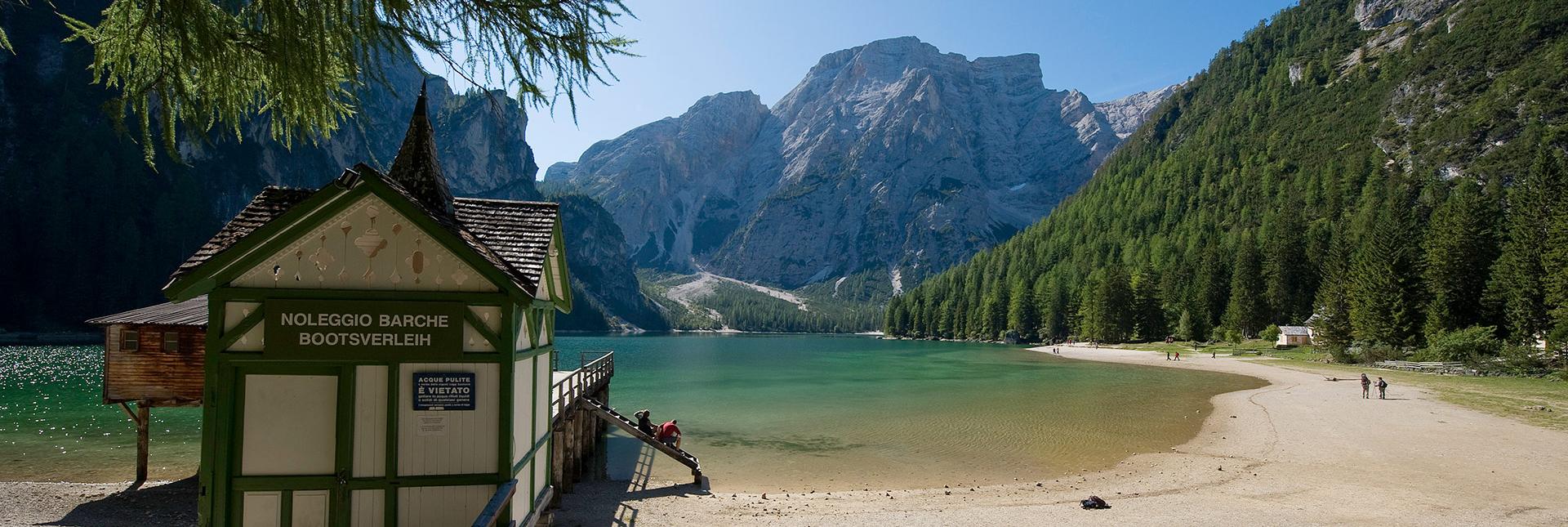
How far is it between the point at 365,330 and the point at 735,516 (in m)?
11.0

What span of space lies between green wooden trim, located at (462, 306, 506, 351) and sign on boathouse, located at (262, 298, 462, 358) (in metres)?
0.07

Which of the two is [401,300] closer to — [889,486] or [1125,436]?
[889,486]

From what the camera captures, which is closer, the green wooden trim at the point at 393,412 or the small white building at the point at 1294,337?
the green wooden trim at the point at 393,412

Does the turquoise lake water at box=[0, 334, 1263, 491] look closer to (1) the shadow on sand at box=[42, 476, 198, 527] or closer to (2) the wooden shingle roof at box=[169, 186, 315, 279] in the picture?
(1) the shadow on sand at box=[42, 476, 198, 527]

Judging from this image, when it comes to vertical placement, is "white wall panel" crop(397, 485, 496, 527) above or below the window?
below

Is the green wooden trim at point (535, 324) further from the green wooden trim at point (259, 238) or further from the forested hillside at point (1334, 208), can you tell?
the forested hillside at point (1334, 208)

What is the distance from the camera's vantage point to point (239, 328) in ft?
28.9

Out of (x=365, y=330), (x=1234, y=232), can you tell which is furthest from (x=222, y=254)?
(x=1234, y=232)

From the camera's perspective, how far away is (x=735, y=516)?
58.2 feet

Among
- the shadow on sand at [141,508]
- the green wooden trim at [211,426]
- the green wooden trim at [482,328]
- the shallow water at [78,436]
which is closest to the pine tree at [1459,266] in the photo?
the green wooden trim at [482,328]

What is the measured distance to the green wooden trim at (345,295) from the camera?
8.75 meters

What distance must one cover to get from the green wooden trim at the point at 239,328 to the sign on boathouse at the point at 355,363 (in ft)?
0.06

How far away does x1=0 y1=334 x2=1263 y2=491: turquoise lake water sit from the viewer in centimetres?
2391

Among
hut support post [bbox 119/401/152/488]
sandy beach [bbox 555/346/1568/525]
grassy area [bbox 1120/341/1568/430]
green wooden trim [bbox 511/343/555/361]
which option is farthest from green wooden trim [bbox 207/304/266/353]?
grassy area [bbox 1120/341/1568/430]
